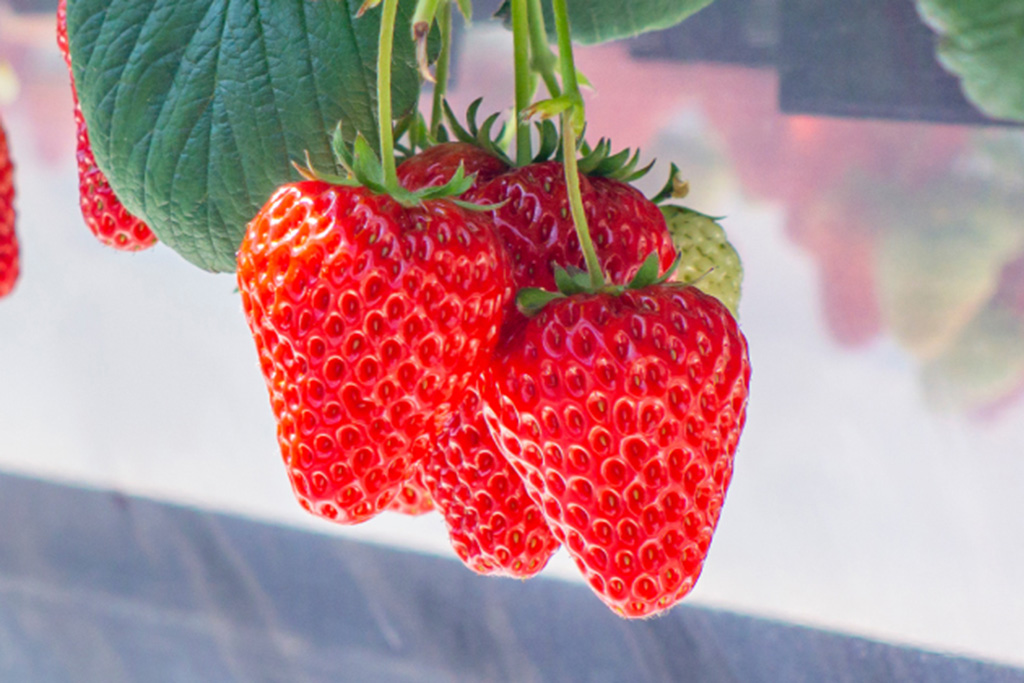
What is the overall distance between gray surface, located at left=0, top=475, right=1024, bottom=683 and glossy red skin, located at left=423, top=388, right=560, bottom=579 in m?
0.61

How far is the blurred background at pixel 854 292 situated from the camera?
693 mm

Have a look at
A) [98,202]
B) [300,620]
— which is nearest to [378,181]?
[98,202]

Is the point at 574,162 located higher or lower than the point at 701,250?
higher

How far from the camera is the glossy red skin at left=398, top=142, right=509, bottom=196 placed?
38 centimetres

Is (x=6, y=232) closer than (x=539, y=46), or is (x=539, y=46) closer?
(x=539, y=46)

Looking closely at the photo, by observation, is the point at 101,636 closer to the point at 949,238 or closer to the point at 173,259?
the point at 173,259

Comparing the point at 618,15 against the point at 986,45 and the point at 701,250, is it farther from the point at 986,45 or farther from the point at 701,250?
the point at 986,45

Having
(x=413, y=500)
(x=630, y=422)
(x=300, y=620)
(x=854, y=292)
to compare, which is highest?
(x=630, y=422)

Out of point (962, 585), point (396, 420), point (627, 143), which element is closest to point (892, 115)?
point (627, 143)

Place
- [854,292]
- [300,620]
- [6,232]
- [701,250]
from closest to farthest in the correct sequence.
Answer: [701,250], [6,232], [854,292], [300,620]

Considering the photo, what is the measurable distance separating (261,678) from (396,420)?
1165 millimetres

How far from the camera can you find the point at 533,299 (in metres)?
0.35

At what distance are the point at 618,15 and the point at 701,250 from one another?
159 mm

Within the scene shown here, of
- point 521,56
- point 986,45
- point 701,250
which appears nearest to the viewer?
point 986,45
